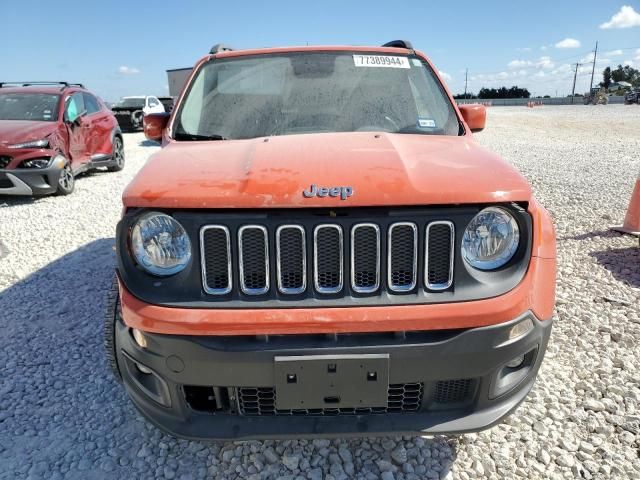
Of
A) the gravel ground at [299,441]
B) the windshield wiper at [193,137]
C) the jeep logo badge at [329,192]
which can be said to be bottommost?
the gravel ground at [299,441]

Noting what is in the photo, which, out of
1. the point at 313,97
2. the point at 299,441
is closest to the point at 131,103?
the point at 313,97

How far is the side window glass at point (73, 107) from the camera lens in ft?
28.3

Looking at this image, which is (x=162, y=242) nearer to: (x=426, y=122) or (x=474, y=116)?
(x=426, y=122)

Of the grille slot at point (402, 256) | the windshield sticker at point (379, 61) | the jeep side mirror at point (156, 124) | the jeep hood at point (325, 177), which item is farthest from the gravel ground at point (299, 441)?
the windshield sticker at point (379, 61)

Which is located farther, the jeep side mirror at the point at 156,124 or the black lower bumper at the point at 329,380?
the jeep side mirror at the point at 156,124

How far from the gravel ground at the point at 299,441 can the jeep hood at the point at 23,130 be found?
2.79 m

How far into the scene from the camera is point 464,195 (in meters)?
1.84

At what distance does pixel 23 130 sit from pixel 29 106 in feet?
3.85

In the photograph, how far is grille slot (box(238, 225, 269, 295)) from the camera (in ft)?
6.14

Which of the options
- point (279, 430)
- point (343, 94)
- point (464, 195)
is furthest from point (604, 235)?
point (279, 430)

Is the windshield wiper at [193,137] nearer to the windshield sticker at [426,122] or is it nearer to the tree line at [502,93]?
the windshield sticker at [426,122]

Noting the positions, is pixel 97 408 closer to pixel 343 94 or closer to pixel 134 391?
pixel 134 391

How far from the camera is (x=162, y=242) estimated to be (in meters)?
1.94

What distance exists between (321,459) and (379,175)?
144 centimetres
